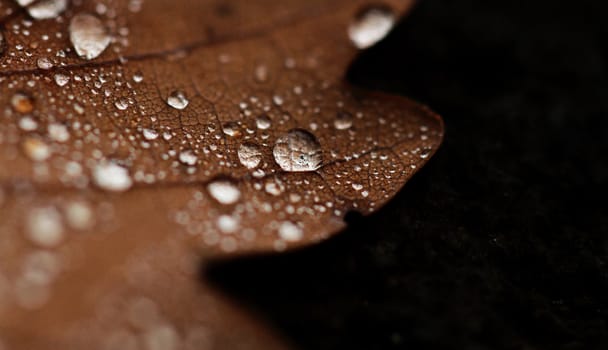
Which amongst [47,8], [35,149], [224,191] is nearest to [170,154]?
[224,191]

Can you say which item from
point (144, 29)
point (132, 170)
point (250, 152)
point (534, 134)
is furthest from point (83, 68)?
point (534, 134)

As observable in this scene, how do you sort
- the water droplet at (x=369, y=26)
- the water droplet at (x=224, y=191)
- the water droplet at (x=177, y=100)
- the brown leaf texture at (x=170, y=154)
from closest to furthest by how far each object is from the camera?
the brown leaf texture at (x=170, y=154) < the water droplet at (x=224, y=191) < the water droplet at (x=177, y=100) < the water droplet at (x=369, y=26)

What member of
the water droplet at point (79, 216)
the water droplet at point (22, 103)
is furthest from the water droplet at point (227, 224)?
the water droplet at point (22, 103)

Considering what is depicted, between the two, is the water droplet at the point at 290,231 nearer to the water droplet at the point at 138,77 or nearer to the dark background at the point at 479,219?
the dark background at the point at 479,219

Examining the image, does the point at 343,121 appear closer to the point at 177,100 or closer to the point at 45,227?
the point at 177,100

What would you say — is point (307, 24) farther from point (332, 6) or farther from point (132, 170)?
point (132, 170)
